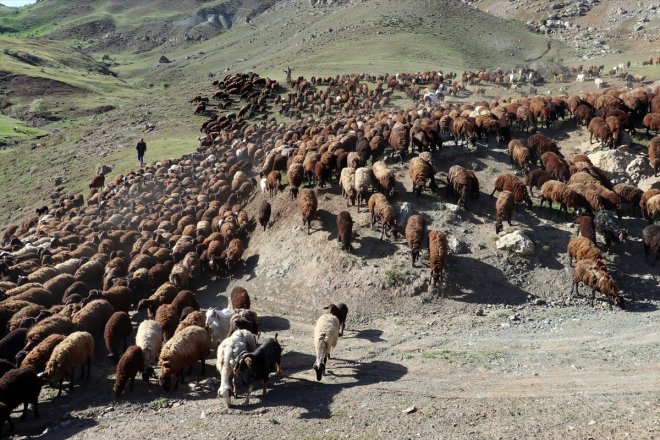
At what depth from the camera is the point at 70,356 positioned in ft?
40.7

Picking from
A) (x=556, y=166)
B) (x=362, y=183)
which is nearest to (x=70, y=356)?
(x=362, y=183)

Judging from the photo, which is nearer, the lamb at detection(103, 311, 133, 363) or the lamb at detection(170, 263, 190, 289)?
the lamb at detection(103, 311, 133, 363)

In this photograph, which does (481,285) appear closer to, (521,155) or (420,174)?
(420,174)

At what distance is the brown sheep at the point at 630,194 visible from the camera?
18219 mm

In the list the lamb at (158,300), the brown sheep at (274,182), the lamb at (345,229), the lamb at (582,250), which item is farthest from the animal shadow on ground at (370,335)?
the brown sheep at (274,182)

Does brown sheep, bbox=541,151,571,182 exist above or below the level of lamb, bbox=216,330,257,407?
above

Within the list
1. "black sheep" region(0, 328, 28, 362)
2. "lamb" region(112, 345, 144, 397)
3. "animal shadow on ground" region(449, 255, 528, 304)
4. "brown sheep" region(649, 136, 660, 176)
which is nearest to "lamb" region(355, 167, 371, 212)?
"animal shadow on ground" region(449, 255, 528, 304)

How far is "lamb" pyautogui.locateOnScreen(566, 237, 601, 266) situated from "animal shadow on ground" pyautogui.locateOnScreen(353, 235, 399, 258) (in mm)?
5361

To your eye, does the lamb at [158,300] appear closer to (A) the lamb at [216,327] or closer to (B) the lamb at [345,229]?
(A) the lamb at [216,327]

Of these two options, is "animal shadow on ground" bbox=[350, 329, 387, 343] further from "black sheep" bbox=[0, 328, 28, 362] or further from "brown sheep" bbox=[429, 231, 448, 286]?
"black sheep" bbox=[0, 328, 28, 362]

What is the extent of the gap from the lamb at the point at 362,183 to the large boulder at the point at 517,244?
4961 millimetres

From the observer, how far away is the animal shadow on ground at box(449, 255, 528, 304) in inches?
608

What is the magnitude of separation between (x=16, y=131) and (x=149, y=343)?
159ft

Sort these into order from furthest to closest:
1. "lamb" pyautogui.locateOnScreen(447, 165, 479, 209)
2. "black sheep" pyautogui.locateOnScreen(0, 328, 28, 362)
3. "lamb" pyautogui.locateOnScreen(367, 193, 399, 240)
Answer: "lamb" pyautogui.locateOnScreen(447, 165, 479, 209), "lamb" pyautogui.locateOnScreen(367, 193, 399, 240), "black sheep" pyautogui.locateOnScreen(0, 328, 28, 362)
